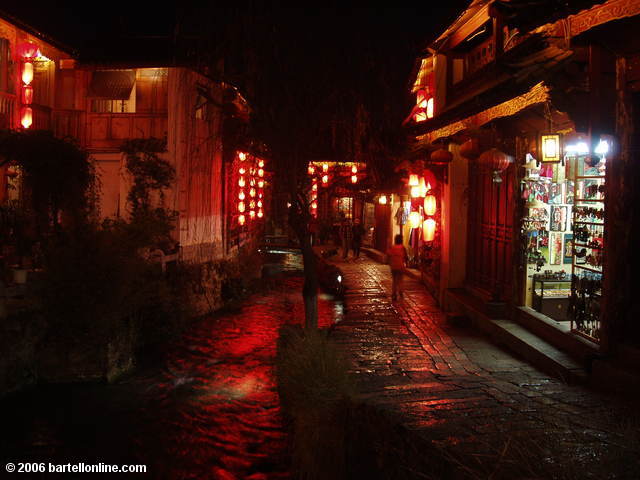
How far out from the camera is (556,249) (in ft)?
38.2

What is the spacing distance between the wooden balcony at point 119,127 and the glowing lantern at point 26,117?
244 cm

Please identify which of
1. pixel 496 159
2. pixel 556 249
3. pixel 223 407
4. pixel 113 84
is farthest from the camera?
pixel 113 84

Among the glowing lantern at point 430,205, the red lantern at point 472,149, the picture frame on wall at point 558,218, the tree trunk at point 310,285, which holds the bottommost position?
the tree trunk at point 310,285

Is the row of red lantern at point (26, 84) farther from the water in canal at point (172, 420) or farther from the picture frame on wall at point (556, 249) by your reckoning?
the picture frame on wall at point (556, 249)

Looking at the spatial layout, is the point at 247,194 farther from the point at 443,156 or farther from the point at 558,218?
the point at 558,218

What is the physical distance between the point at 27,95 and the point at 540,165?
15.8 m

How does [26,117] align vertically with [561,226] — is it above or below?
above

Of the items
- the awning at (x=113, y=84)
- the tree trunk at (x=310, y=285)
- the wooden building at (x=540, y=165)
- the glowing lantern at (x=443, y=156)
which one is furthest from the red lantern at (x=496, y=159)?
the awning at (x=113, y=84)

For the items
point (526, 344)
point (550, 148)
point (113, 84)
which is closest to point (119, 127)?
point (113, 84)

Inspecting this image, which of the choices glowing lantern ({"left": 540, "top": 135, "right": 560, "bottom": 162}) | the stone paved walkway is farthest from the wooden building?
the stone paved walkway

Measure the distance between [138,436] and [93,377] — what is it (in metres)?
3.19

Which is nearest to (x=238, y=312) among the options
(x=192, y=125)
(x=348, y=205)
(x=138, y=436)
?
(x=192, y=125)

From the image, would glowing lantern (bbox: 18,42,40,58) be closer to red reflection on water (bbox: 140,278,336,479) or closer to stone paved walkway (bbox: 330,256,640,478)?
red reflection on water (bbox: 140,278,336,479)

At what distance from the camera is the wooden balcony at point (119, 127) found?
19812 mm
